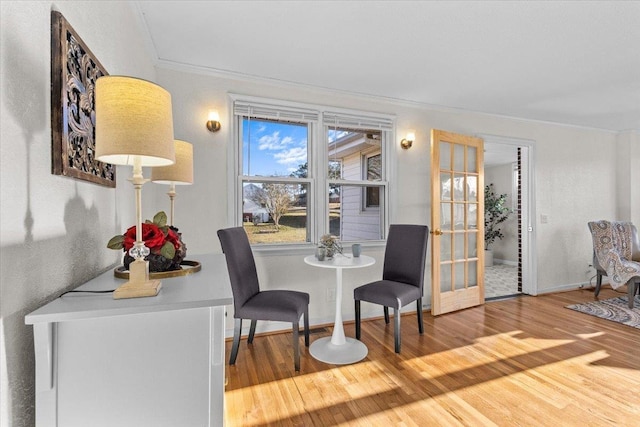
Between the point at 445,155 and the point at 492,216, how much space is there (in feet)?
12.1

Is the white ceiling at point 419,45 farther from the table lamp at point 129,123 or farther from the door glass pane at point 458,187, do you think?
the table lamp at point 129,123

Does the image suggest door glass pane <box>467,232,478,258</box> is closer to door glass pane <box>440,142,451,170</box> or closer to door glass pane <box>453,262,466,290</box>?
door glass pane <box>453,262,466,290</box>

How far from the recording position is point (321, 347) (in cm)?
267

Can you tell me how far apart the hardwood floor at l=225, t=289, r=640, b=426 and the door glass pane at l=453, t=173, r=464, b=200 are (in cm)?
146

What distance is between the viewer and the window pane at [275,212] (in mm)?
3072

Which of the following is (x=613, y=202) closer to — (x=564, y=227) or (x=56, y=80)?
(x=564, y=227)

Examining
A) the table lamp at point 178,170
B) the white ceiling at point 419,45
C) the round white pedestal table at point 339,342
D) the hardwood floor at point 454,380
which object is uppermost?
the white ceiling at point 419,45

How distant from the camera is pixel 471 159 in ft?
12.8

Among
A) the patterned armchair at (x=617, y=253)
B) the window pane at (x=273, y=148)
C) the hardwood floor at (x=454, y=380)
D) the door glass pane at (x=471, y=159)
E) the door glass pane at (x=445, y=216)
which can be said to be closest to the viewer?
the hardwood floor at (x=454, y=380)

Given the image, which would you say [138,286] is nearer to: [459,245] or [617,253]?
[459,245]

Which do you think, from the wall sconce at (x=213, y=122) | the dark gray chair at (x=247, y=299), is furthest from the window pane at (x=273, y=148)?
the dark gray chair at (x=247, y=299)

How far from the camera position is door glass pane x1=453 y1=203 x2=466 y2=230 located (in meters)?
3.76

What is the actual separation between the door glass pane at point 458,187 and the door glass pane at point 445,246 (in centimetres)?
47

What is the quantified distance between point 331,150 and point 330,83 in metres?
0.66
